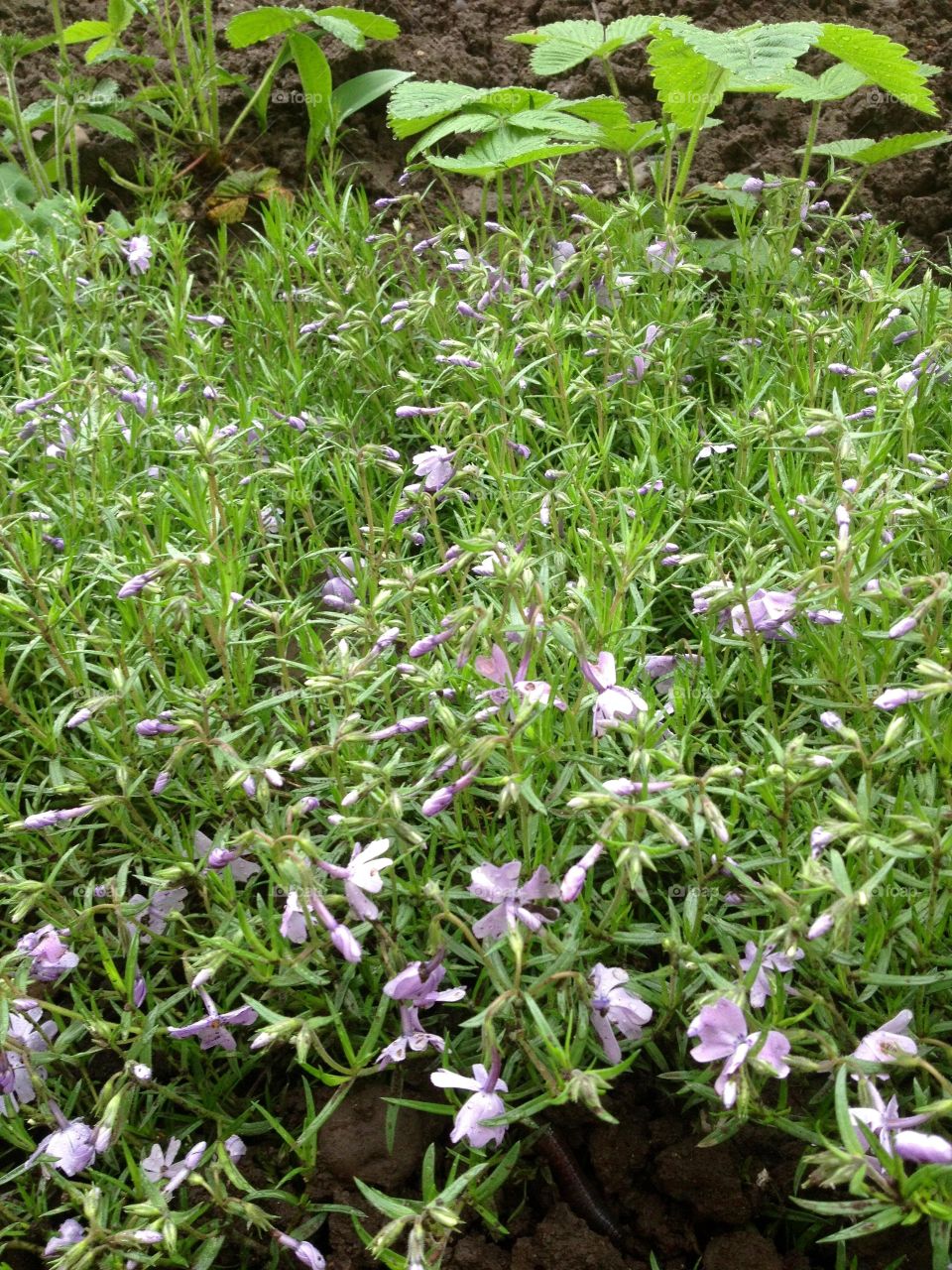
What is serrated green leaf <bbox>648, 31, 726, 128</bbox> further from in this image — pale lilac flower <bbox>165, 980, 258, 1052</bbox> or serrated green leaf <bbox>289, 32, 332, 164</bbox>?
pale lilac flower <bbox>165, 980, 258, 1052</bbox>

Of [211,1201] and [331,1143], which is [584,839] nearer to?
[331,1143]

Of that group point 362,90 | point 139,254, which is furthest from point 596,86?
point 139,254

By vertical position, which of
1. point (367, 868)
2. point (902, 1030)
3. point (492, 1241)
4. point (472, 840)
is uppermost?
point (367, 868)

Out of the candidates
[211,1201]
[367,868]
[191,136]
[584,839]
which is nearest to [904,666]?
[584,839]

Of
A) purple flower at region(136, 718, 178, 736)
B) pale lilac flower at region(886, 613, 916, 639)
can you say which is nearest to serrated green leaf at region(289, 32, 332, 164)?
purple flower at region(136, 718, 178, 736)

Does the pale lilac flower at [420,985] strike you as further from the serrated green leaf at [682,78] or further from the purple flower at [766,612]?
the serrated green leaf at [682,78]

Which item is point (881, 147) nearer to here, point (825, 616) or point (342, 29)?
point (342, 29)

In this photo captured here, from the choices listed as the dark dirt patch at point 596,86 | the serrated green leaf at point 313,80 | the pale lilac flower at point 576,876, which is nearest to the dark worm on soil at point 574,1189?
the pale lilac flower at point 576,876
